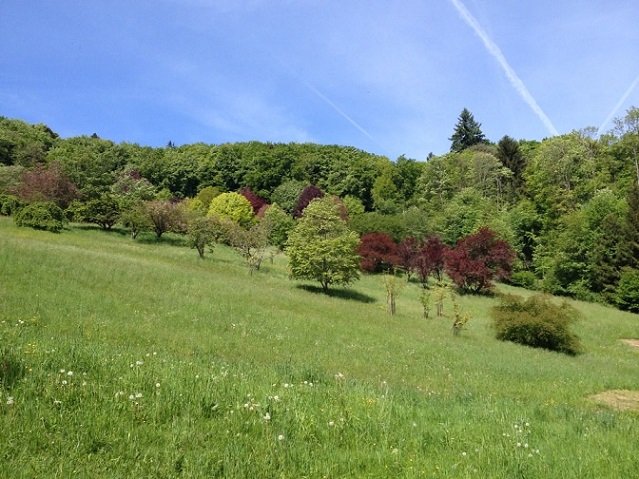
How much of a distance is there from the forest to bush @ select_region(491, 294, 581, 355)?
76.0 ft

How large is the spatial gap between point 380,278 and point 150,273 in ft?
95.6

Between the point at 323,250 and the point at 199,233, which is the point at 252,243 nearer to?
the point at 199,233

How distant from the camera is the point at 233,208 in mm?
70500

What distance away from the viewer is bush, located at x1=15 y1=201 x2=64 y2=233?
3916cm

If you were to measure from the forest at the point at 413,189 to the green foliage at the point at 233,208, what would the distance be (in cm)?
56

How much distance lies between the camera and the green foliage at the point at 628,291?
42.4 meters

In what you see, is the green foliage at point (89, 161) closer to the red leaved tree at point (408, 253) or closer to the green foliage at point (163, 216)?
the green foliage at point (163, 216)

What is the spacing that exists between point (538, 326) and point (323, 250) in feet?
56.2

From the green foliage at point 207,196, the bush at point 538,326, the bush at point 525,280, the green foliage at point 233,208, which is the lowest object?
the bush at point 538,326

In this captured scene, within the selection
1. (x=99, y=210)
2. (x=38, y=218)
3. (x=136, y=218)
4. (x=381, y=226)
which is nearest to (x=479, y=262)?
(x=381, y=226)

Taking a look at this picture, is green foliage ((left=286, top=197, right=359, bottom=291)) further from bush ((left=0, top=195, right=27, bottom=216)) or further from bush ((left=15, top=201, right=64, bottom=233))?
bush ((left=0, top=195, right=27, bottom=216))

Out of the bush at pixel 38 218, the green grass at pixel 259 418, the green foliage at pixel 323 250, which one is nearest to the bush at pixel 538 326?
the green grass at pixel 259 418

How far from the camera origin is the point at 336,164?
96625 millimetres

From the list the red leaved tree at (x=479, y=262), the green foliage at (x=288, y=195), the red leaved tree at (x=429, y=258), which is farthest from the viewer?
the green foliage at (x=288, y=195)
